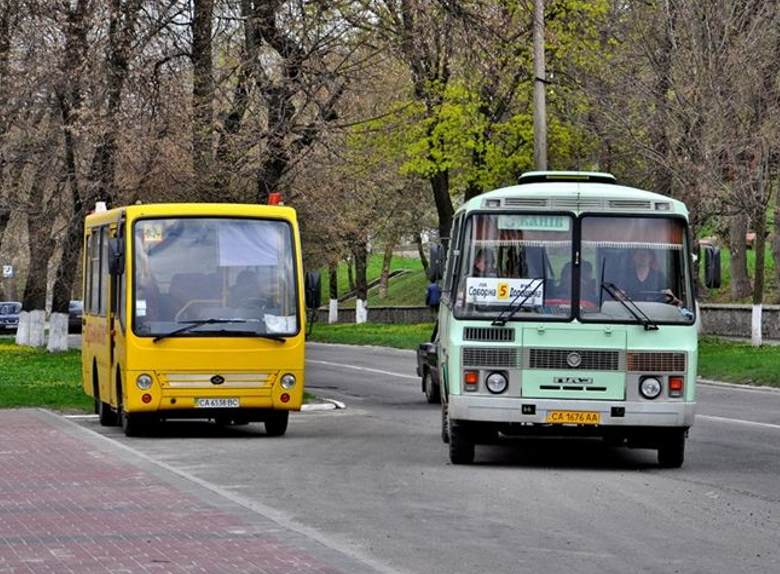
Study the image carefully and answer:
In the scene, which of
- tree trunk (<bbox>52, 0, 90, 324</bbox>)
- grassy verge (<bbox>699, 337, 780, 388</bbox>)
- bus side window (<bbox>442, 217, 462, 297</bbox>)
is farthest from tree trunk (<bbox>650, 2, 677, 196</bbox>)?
bus side window (<bbox>442, 217, 462, 297</bbox>)

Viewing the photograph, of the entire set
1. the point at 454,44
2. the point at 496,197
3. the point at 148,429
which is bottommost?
the point at 148,429

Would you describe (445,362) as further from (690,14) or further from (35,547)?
(690,14)

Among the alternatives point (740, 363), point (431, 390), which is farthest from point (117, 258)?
point (740, 363)

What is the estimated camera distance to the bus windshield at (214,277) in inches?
837

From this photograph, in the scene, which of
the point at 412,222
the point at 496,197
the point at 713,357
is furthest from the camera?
the point at 412,222

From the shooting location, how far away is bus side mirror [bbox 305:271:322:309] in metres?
21.7

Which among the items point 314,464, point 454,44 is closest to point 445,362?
point 314,464

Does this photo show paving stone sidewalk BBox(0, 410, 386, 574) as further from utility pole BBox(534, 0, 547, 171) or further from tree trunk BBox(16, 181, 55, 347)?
tree trunk BBox(16, 181, 55, 347)

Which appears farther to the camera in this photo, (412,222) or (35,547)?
(412,222)

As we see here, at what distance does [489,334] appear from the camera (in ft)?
54.8

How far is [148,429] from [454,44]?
9161 mm

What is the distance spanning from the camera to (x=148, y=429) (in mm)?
23094

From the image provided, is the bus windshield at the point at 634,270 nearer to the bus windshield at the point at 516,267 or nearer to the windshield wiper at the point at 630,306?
the windshield wiper at the point at 630,306

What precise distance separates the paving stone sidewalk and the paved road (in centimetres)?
39
